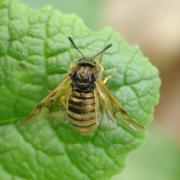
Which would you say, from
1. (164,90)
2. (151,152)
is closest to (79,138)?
(151,152)

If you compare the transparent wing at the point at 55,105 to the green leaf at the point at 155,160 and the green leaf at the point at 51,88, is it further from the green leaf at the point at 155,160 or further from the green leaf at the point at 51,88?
the green leaf at the point at 155,160

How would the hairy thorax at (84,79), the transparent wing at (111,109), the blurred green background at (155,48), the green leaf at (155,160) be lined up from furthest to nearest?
the blurred green background at (155,48), the green leaf at (155,160), the hairy thorax at (84,79), the transparent wing at (111,109)

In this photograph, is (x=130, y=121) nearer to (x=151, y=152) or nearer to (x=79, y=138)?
(x=79, y=138)

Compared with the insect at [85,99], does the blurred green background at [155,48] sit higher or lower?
higher

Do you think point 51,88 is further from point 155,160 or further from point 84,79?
point 155,160

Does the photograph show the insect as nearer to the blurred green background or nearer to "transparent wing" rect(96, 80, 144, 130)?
"transparent wing" rect(96, 80, 144, 130)

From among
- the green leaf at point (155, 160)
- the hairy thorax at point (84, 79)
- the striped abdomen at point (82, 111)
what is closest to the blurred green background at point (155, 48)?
the green leaf at point (155, 160)

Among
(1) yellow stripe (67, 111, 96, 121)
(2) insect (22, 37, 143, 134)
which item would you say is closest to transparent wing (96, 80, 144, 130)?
(2) insect (22, 37, 143, 134)

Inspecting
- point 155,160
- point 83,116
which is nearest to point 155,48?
point 155,160
